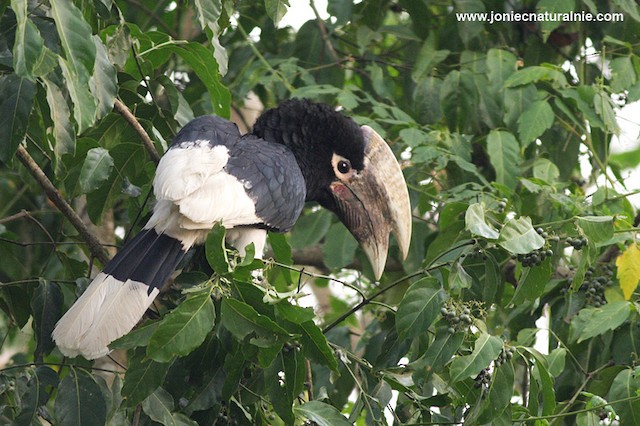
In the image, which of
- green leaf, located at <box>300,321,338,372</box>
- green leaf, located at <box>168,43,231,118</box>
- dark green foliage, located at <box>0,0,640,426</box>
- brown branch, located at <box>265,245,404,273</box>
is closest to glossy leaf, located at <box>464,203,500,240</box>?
dark green foliage, located at <box>0,0,640,426</box>

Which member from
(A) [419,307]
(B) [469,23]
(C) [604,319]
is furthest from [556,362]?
(B) [469,23]

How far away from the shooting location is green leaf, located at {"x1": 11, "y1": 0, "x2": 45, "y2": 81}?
5.54 feet

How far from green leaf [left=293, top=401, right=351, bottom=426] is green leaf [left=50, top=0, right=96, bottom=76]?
2.71ft

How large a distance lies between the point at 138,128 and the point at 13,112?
598 millimetres

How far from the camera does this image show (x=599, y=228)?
225 cm

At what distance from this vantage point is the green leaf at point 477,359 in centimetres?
204

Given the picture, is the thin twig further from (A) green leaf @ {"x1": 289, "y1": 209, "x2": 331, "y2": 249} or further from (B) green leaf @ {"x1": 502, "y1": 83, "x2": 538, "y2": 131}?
(B) green leaf @ {"x1": 502, "y1": 83, "x2": 538, "y2": 131}

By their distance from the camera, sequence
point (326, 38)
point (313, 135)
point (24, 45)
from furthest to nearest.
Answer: point (326, 38) → point (313, 135) → point (24, 45)

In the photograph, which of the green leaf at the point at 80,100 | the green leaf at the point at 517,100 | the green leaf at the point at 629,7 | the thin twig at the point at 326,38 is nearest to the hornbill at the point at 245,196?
the green leaf at the point at 80,100

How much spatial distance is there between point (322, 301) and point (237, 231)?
2.84 meters

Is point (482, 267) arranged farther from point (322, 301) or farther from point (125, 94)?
point (322, 301)

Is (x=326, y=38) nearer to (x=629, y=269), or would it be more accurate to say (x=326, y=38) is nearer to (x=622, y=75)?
(x=622, y=75)

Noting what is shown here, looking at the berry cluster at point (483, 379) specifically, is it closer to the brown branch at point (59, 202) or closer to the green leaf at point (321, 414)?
the green leaf at point (321, 414)

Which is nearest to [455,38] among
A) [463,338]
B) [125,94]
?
[125,94]
